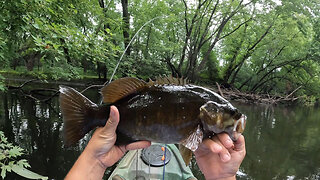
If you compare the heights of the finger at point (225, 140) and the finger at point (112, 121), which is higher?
the finger at point (112, 121)

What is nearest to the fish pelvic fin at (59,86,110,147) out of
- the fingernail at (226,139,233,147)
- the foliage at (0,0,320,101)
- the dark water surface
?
the fingernail at (226,139,233,147)

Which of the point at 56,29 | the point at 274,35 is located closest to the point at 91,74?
the point at 274,35

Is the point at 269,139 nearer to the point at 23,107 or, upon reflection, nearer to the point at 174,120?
the point at 174,120

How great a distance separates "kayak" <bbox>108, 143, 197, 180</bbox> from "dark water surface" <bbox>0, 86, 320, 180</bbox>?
2119 millimetres

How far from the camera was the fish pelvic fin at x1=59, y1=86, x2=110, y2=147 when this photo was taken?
1420mm

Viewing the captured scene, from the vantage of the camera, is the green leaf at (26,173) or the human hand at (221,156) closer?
the human hand at (221,156)

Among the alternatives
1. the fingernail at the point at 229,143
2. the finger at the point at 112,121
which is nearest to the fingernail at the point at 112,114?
the finger at the point at 112,121

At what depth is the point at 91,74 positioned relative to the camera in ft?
79.7

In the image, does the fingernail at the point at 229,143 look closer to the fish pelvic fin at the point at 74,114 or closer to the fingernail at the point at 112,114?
the fingernail at the point at 112,114

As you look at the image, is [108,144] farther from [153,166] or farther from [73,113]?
[153,166]

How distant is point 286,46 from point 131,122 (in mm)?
21701

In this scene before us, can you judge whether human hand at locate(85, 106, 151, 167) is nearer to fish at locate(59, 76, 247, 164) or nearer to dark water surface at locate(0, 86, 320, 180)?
fish at locate(59, 76, 247, 164)

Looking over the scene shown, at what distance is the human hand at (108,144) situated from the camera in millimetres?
1451

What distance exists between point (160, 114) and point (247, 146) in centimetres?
691
